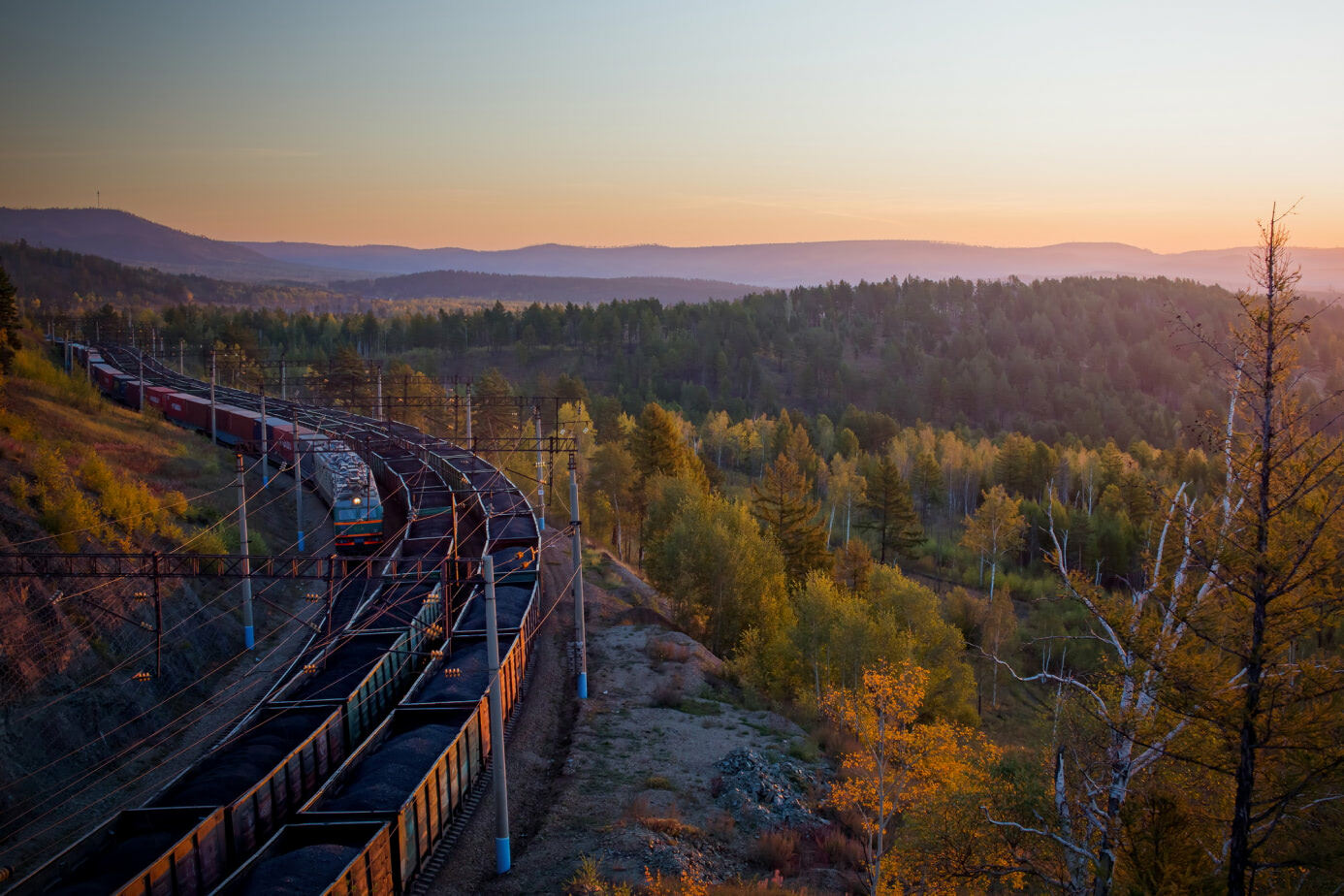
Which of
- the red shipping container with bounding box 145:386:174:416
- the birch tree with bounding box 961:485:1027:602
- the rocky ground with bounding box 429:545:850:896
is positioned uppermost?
the red shipping container with bounding box 145:386:174:416

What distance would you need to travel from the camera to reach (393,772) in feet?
54.6

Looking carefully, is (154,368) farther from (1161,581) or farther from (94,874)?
(1161,581)

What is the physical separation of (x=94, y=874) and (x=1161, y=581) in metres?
16.4

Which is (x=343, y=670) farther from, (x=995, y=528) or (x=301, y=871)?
(x=995, y=528)

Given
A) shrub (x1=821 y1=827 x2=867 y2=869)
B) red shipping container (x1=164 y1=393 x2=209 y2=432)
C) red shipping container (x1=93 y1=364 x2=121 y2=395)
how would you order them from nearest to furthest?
1. shrub (x1=821 y1=827 x2=867 y2=869)
2. red shipping container (x1=164 y1=393 x2=209 y2=432)
3. red shipping container (x1=93 y1=364 x2=121 y2=395)

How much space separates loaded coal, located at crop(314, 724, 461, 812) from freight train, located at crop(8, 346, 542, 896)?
3 cm

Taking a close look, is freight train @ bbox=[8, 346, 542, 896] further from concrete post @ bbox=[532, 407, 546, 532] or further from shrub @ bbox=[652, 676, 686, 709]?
concrete post @ bbox=[532, 407, 546, 532]

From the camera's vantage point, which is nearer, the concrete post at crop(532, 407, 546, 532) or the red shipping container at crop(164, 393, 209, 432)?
the concrete post at crop(532, 407, 546, 532)

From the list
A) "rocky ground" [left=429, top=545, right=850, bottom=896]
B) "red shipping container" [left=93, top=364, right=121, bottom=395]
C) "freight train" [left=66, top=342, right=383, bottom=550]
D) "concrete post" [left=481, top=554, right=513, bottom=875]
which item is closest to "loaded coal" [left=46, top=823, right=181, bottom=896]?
"rocky ground" [left=429, top=545, right=850, bottom=896]

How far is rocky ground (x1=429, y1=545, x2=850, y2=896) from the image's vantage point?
55.6 feet

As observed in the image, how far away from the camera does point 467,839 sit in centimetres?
1773

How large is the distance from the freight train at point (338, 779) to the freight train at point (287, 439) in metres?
6.13

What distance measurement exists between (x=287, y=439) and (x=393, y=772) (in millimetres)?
32278

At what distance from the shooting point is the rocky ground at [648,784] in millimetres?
16953
